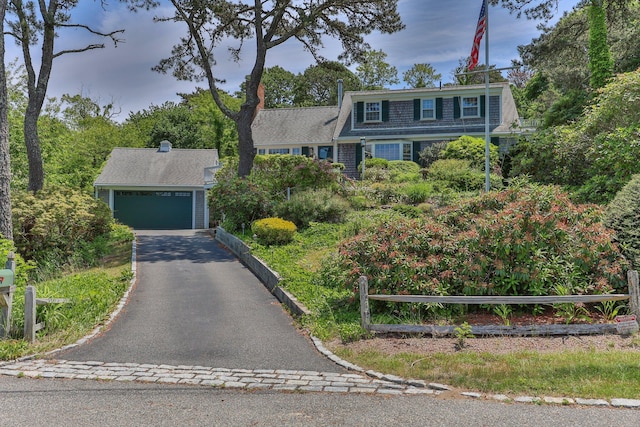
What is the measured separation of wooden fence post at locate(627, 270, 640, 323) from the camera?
6855 mm

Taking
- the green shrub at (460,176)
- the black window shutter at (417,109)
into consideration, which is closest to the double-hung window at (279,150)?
the black window shutter at (417,109)

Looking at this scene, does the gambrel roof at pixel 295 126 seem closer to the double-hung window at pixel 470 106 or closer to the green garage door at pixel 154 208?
the green garage door at pixel 154 208

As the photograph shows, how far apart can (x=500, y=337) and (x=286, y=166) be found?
13.4m

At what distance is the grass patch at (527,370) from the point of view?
5059 millimetres

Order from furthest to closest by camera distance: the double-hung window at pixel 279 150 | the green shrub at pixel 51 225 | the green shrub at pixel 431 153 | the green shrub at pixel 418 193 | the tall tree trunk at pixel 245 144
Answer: the double-hung window at pixel 279 150, the green shrub at pixel 431 153, the tall tree trunk at pixel 245 144, the green shrub at pixel 418 193, the green shrub at pixel 51 225

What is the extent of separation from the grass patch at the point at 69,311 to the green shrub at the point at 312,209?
6.16m

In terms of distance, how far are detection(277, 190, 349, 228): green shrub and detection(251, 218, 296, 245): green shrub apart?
57.8 inches

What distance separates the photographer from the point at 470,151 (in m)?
23.1

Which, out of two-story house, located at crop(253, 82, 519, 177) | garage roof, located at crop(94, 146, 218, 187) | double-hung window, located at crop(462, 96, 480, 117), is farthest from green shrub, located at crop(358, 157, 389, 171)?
garage roof, located at crop(94, 146, 218, 187)

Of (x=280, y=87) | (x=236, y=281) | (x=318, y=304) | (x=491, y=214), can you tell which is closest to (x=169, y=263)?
(x=236, y=281)

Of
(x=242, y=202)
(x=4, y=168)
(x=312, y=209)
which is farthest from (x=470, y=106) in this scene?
(x=4, y=168)

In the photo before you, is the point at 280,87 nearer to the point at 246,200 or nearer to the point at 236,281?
the point at 246,200

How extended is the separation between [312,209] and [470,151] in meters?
10.3

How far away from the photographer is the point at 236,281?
39.4 feet
